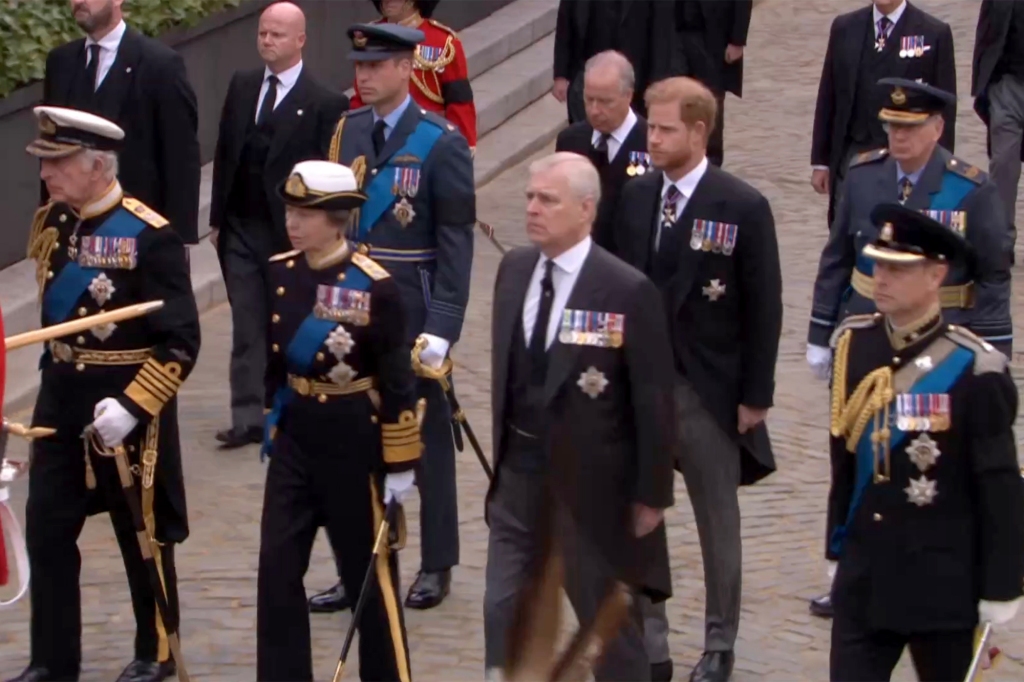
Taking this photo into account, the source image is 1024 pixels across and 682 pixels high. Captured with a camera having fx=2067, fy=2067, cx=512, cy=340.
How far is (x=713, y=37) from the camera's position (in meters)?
14.4

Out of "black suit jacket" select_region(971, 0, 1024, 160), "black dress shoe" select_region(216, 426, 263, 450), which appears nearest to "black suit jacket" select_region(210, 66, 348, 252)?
"black dress shoe" select_region(216, 426, 263, 450)

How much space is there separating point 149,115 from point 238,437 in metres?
1.65

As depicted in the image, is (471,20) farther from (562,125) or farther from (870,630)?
(870,630)

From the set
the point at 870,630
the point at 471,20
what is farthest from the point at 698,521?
the point at 471,20

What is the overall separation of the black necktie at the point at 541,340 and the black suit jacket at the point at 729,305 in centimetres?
102

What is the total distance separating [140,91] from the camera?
10.1 meters

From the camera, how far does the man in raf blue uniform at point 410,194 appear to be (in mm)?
7996

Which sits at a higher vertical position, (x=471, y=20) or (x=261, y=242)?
(x=261, y=242)

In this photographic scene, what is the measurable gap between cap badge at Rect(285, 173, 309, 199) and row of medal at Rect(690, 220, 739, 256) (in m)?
1.50

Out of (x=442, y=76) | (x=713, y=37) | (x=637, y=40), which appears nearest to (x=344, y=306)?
(x=442, y=76)

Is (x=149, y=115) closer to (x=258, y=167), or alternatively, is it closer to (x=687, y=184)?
(x=258, y=167)

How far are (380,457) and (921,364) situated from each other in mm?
1872

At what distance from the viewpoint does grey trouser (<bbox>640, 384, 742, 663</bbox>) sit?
752cm

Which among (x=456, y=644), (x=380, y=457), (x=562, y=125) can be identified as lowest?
(x=562, y=125)
